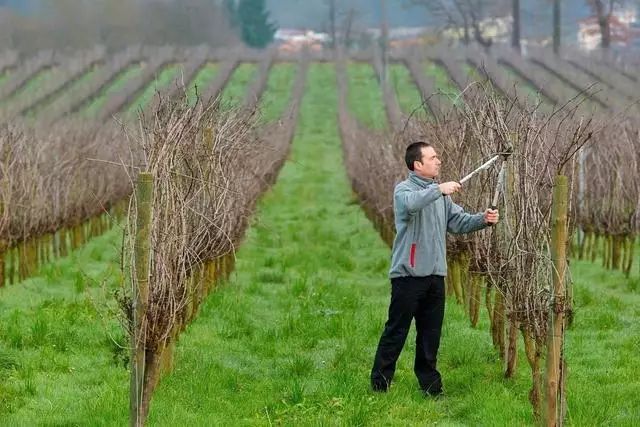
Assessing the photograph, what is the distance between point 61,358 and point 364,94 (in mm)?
48290

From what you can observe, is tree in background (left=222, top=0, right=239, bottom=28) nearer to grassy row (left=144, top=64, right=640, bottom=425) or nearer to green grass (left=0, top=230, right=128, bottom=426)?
grassy row (left=144, top=64, right=640, bottom=425)

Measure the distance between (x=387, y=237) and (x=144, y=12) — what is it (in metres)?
53.3

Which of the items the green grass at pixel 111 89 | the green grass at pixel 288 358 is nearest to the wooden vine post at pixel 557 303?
the green grass at pixel 288 358

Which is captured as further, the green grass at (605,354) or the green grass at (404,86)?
the green grass at (404,86)

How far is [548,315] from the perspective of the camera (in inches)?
285

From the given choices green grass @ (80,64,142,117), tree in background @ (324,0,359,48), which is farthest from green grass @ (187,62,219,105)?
tree in background @ (324,0,359,48)

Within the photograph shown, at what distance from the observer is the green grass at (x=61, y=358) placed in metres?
7.79

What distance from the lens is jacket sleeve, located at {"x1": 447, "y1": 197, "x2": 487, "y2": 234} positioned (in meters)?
8.09

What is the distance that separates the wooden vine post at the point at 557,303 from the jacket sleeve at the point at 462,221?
1.02 m

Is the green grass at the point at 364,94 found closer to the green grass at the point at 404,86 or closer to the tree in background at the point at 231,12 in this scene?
the green grass at the point at 404,86

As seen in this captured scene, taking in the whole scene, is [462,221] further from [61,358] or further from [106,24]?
[106,24]

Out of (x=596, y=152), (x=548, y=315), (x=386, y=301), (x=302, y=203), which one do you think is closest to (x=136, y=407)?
(x=548, y=315)

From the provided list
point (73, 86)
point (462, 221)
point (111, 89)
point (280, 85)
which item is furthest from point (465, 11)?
point (462, 221)

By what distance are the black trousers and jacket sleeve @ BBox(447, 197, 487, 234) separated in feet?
1.23
